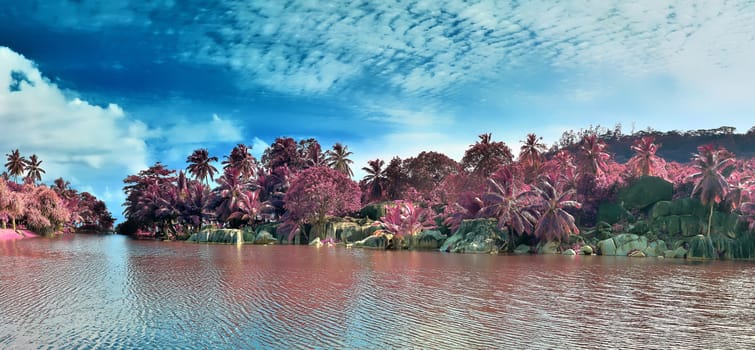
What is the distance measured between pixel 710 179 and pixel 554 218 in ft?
38.1

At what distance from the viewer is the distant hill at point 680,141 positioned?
89.9 m

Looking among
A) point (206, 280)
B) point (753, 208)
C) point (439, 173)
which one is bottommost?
point (206, 280)

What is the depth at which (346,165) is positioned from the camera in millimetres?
74375

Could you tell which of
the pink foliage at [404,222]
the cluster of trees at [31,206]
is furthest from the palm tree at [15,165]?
the pink foliage at [404,222]

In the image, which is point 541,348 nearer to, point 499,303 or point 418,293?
point 499,303

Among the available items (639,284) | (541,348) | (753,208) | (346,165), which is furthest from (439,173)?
(541,348)

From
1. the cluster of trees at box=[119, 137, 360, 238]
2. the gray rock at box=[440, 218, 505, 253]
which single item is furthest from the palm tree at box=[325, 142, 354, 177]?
the gray rock at box=[440, 218, 505, 253]

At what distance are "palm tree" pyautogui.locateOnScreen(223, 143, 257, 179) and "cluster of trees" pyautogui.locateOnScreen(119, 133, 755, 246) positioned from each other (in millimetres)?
162

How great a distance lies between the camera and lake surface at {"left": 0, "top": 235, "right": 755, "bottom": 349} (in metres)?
9.84

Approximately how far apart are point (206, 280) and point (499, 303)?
11.5 metres

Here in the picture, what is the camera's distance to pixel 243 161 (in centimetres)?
7456

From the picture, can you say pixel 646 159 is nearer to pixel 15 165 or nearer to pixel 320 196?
pixel 320 196

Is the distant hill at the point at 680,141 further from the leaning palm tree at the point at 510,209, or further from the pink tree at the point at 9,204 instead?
the pink tree at the point at 9,204

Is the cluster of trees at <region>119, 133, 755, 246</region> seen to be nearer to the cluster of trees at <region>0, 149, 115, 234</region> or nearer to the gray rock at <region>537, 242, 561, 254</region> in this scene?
the gray rock at <region>537, 242, 561, 254</region>
